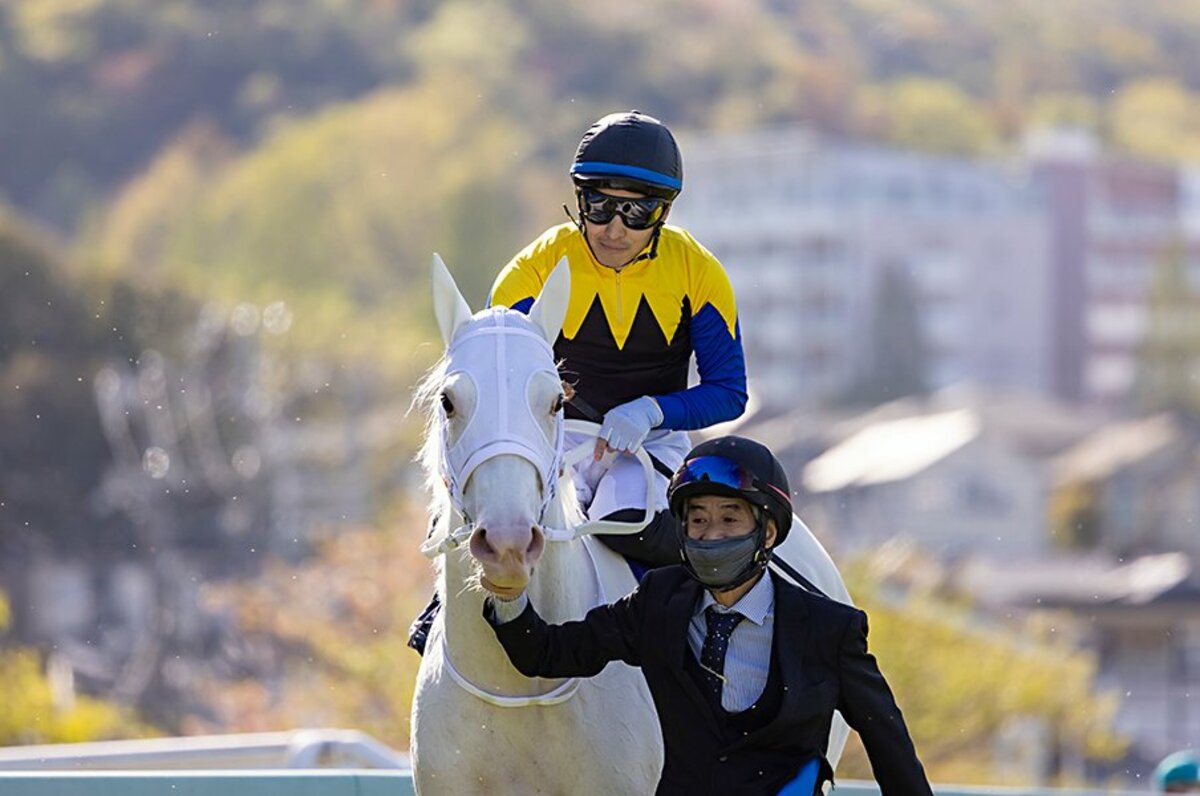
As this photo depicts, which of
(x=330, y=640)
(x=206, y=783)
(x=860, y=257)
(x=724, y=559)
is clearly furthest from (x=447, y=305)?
(x=860, y=257)

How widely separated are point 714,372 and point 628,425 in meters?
0.53

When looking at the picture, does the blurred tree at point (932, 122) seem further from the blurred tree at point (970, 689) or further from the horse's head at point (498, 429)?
the horse's head at point (498, 429)

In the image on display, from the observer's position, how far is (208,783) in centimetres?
744

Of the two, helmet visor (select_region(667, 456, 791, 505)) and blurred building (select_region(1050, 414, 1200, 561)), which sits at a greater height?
helmet visor (select_region(667, 456, 791, 505))

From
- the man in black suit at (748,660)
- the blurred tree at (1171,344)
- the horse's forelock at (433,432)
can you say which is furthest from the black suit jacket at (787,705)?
the blurred tree at (1171,344)

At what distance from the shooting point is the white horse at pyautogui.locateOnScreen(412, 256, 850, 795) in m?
5.27

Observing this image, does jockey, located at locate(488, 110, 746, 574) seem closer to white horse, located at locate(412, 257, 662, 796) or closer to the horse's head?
white horse, located at locate(412, 257, 662, 796)

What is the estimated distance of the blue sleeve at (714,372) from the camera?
245 inches

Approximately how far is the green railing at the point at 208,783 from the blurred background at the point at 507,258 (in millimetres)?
29791

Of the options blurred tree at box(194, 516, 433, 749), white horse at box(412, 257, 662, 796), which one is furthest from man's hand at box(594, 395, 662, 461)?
blurred tree at box(194, 516, 433, 749)

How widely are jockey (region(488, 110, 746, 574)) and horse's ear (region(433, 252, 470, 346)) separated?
57cm

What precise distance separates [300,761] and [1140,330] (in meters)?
114

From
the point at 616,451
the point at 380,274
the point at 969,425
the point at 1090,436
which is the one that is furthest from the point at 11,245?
the point at 616,451

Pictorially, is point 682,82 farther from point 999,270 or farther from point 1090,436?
point 1090,436
